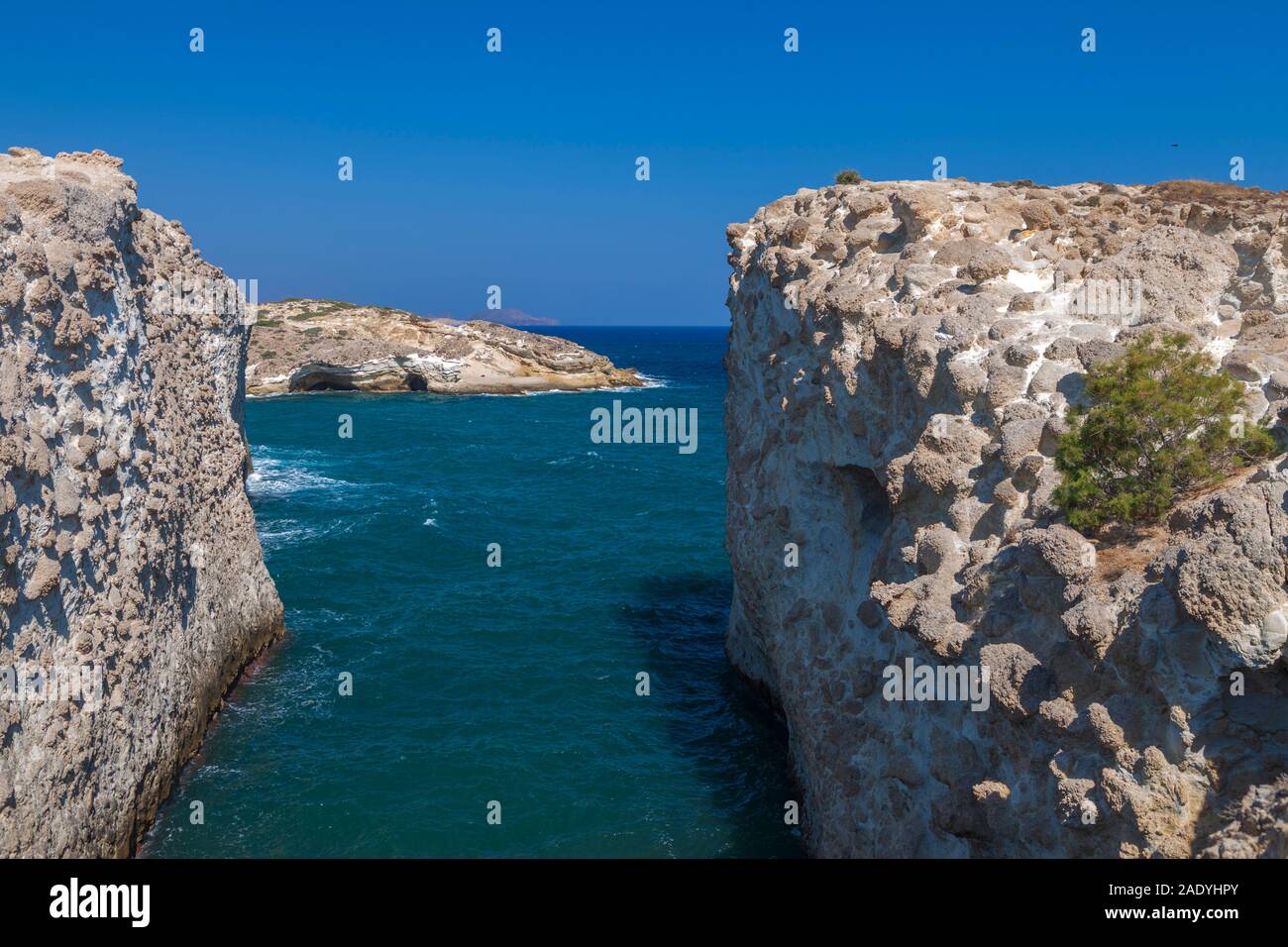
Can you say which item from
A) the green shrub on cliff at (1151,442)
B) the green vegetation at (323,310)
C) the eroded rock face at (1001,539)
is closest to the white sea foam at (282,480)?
the eroded rock face at (1001,539)

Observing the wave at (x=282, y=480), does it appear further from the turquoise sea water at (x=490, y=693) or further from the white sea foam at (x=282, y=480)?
the turquoise sea water at (x=490, y=693)

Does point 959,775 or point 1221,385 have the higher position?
point 1221,385

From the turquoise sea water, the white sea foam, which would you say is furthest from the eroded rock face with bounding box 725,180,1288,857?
the white sea foam

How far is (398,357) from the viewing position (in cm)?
9881

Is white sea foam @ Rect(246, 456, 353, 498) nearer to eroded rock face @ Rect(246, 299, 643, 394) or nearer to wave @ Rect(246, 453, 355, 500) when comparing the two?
wave @ Rect(246, 453, 355, 500)

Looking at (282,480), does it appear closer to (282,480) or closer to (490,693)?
(282,480)

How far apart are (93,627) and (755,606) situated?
50.3 feet

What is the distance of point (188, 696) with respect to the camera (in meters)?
23.6

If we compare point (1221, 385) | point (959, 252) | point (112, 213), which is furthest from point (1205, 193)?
point (112, 213)

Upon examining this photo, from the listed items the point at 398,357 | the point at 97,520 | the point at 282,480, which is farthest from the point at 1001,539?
the point at 398,357

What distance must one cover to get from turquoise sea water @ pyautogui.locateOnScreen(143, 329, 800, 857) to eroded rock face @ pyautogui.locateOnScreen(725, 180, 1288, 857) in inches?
125

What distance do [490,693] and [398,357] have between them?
76.3 meters

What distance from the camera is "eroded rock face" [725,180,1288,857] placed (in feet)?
35.5
